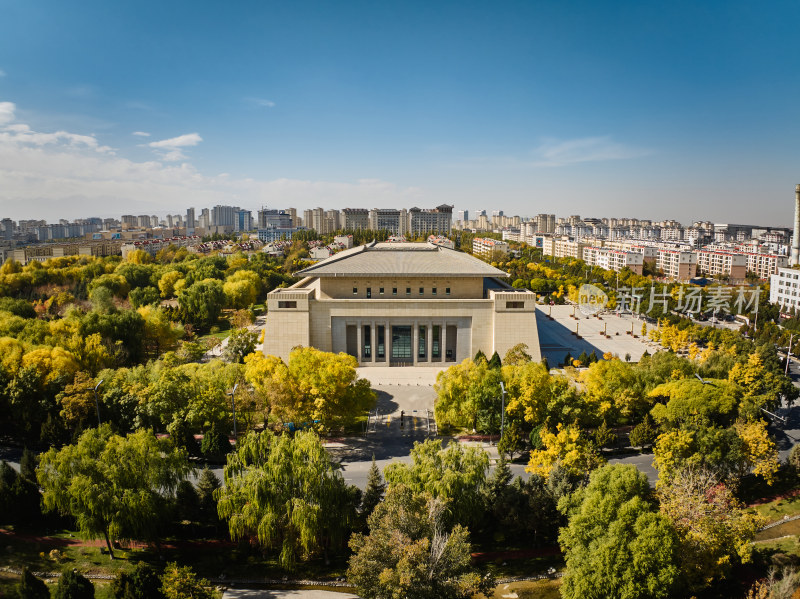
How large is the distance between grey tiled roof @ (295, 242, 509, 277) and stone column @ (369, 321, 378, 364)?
4.37 m

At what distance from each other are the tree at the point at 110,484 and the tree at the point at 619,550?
13.8 meters

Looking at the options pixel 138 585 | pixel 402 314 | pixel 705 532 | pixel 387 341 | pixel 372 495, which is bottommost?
pixel 138 585

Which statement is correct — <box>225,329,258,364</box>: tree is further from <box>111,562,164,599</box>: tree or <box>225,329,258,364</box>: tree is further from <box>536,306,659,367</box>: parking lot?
<box>111,562,164,599</box>: tree

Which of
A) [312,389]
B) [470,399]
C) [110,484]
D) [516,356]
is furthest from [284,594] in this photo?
[516,356]

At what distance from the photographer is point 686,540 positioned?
16.0 metres

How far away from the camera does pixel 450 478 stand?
1792cm

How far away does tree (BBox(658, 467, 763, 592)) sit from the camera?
626 inches

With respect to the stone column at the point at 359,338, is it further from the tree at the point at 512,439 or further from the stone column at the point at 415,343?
the tree at the point at 512,439

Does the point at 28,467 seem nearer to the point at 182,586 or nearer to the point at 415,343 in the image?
the point at 182,586

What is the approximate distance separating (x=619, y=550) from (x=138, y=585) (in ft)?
45.5

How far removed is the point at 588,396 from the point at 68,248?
132 m

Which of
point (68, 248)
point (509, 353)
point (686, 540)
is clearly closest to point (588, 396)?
point (509, 353)

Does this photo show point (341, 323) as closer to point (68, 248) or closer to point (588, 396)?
point (588, 396)

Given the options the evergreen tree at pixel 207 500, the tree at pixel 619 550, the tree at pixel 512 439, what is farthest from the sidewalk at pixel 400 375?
the tree at pixel 619 550
